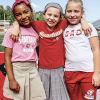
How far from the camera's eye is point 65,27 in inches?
64.8

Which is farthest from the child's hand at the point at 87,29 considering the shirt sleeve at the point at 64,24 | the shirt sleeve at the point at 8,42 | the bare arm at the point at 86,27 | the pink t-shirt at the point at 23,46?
the shirt sleeve at the point at 8,42

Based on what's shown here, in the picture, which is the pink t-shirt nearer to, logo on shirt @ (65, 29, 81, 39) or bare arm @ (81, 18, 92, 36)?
logo on shirt @ (65, 29, 81, 39)

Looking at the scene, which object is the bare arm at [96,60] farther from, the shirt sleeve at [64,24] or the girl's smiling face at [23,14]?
the girl's smiling face at [23,14]

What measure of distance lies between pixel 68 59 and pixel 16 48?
63 cm

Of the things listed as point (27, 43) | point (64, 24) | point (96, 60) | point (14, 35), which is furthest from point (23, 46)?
point (96, 60)

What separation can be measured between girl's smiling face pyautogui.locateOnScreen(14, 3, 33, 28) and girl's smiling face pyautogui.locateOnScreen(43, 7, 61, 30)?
0.21 m

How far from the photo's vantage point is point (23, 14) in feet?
4.73

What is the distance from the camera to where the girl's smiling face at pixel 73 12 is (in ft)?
4.96

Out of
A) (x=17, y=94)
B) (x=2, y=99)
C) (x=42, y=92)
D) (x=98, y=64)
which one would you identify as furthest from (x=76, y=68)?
(x=2, y=99)

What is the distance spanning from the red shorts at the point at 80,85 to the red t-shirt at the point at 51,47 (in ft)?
0.69

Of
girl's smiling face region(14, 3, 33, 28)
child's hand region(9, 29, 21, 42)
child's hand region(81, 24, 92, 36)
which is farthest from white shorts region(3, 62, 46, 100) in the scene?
child's hand region(81, 24, 92, 36)

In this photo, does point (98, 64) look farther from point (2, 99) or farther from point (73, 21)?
point (2, 99)

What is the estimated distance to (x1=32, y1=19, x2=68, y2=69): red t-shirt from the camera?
1.58 metres

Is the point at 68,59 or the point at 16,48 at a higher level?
the point at 16,48
